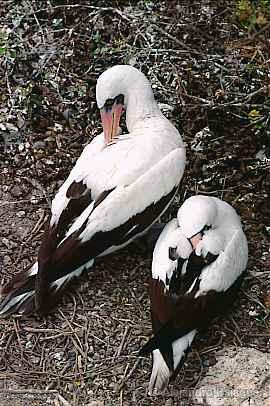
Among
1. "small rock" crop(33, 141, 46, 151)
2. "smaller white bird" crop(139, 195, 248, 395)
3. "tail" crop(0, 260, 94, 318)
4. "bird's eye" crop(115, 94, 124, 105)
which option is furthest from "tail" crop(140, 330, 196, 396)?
"small rock" crop(33, 141, 46, 151)

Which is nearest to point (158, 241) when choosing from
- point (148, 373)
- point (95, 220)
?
point (95, 220)

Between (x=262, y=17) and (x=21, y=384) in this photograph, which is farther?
(x=262, y=17)

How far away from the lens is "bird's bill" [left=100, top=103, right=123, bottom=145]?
15.1 feet

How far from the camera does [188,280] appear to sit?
4.03 metres

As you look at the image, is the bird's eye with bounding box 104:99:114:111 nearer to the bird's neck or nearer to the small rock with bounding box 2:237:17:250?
the bird's neck

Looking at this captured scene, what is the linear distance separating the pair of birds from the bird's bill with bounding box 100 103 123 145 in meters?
0.03

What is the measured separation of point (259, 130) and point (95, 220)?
1.43 m

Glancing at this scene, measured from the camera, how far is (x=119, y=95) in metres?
4.67

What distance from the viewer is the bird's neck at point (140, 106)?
4.68m

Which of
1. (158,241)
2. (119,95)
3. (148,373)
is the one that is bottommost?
(148,373)

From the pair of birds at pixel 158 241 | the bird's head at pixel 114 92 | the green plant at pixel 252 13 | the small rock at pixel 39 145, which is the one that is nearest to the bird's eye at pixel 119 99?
the bird's head at pixel 114 92

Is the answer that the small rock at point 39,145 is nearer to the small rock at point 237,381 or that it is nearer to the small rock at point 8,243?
the small rock at point 8,243

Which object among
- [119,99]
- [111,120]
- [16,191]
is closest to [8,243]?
[16,191]

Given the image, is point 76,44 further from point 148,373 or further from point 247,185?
point 148,373
